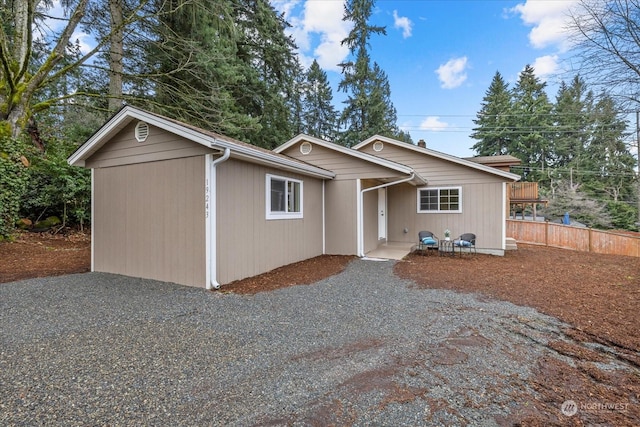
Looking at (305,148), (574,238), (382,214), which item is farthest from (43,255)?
(574,238)

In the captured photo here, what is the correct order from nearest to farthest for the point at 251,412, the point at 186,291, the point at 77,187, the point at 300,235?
1. the point at 251,412
2. the point at 186,291
3. the point at 300,235
4. the point at 77,187

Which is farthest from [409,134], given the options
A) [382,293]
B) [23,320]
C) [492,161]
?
[23,320]

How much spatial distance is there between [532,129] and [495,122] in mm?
3622

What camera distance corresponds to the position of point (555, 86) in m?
8.44

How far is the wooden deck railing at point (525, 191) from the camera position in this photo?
16891 millimetres

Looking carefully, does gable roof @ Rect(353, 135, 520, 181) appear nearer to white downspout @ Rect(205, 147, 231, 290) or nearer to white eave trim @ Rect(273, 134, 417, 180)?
white eave trim @ Rect(273, 134, 417, 180)

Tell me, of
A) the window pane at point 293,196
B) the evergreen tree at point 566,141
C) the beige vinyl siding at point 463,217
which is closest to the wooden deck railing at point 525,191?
the beige vinyl siding at point 463,217

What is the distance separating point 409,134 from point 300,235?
3085 cm

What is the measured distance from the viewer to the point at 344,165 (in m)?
8.90

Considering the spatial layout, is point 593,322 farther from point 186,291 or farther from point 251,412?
point 186,291

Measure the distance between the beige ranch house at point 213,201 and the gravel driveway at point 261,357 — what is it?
1117mm

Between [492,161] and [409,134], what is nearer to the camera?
[492,161]

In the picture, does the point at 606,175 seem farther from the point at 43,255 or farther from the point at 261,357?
the point at 43,255

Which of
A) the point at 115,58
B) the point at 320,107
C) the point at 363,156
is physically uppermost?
the point at 320,107
